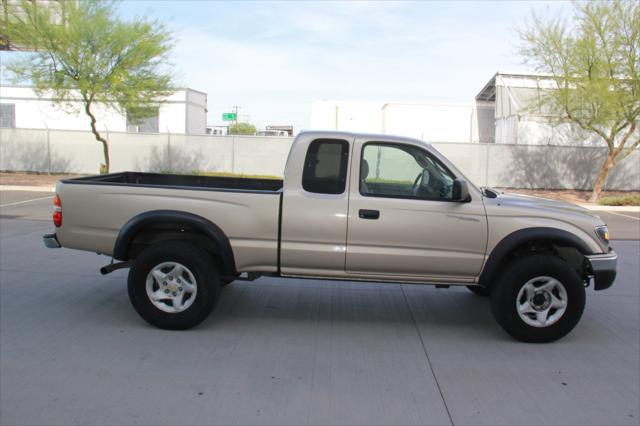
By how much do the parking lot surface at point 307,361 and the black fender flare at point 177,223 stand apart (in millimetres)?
746

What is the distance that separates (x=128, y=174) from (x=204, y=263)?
2.34 meters

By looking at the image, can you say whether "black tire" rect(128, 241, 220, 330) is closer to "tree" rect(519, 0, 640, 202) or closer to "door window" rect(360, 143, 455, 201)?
"door window" rect(360, 143, 455, 201)

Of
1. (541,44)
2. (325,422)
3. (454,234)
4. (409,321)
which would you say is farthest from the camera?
(541,44)

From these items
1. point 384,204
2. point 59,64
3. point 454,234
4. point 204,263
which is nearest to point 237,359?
point 204,263

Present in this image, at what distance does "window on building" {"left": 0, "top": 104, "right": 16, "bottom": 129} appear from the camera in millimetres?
38844

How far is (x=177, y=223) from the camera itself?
5633 millimetres

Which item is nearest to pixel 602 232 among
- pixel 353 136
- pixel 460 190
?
pixel 460 190

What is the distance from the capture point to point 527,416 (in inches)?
159

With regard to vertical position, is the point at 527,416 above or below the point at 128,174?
below

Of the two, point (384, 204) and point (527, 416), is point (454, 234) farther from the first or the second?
point (527, 416)

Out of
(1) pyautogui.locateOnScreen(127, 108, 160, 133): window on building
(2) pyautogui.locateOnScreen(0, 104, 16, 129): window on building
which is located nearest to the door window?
(1) pyautogui.locateOnScreen(127, 108, 160, 133): window on building

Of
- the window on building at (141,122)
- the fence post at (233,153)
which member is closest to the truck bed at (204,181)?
the window on building at (141,122)

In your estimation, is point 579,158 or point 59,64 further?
point 579,158

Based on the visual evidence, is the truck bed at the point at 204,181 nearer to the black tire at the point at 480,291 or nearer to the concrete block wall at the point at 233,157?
the black tire at the point at 480,291
